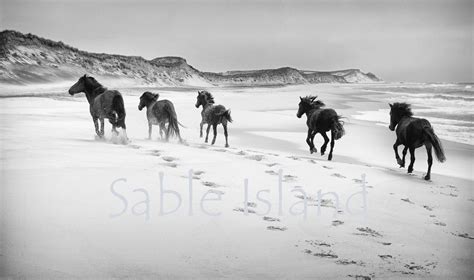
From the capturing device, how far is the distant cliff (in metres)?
7.39

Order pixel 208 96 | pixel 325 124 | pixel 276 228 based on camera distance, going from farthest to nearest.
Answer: pixel 208 96 → pixel 325 124 → pixel 276 228

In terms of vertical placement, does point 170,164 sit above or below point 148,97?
below

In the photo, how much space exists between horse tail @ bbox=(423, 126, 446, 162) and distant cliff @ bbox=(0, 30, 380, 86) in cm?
162

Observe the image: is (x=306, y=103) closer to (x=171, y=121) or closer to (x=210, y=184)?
(x=171, y=121)

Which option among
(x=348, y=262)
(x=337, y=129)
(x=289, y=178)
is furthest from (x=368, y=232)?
(x=337, y=129)

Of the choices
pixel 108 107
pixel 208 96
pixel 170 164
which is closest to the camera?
pixel 170 164

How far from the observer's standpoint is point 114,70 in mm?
11242

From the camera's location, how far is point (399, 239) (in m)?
3.30

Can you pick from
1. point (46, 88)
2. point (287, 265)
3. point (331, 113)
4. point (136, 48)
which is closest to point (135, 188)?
point (287, 265)

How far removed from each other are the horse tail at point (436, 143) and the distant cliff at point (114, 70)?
1.62m

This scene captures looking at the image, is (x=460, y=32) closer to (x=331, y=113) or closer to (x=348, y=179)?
(x=348, y=179)

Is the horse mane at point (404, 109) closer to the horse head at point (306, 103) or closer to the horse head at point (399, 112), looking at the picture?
the horse head at point (399, 112)

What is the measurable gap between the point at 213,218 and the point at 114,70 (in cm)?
920

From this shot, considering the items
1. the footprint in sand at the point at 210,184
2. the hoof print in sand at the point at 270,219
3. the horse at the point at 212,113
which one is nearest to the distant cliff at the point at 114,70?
the horse at the point at 212,113
